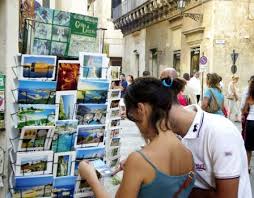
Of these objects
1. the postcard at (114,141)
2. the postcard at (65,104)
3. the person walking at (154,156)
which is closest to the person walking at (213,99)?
the postcard at (114,141)

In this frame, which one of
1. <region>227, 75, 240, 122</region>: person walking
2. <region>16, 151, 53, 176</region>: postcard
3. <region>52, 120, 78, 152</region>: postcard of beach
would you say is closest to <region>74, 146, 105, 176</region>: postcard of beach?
<region>52, 120, 78, 152</region>: postcard of beach

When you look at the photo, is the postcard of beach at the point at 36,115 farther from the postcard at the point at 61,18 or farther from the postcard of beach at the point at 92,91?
the postcard at the point at 61,18

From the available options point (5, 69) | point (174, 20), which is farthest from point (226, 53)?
point (5, 69)

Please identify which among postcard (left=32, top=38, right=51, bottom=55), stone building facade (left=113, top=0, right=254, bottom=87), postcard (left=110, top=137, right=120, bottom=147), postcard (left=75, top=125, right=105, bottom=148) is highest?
stone building facade (left=113, top=0, right=254, bottom=87)

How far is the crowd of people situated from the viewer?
1944 millimetres

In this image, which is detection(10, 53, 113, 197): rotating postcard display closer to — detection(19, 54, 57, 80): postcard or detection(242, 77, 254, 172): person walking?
detection(19, 54, 57, 80): postcard

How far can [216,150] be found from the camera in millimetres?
2361

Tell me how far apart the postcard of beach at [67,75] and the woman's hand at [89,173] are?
1267 mm

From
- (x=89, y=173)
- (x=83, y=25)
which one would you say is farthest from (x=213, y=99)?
(x=89, y=173)

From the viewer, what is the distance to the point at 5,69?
3947 mm

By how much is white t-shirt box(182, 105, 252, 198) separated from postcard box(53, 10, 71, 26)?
1588 mm

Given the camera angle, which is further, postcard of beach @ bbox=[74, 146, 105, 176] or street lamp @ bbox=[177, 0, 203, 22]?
street lamp @ bbox=[177, 0, 203, 22]

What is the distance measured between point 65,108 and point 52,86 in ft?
0.70

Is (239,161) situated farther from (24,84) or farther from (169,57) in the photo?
(169,57)
